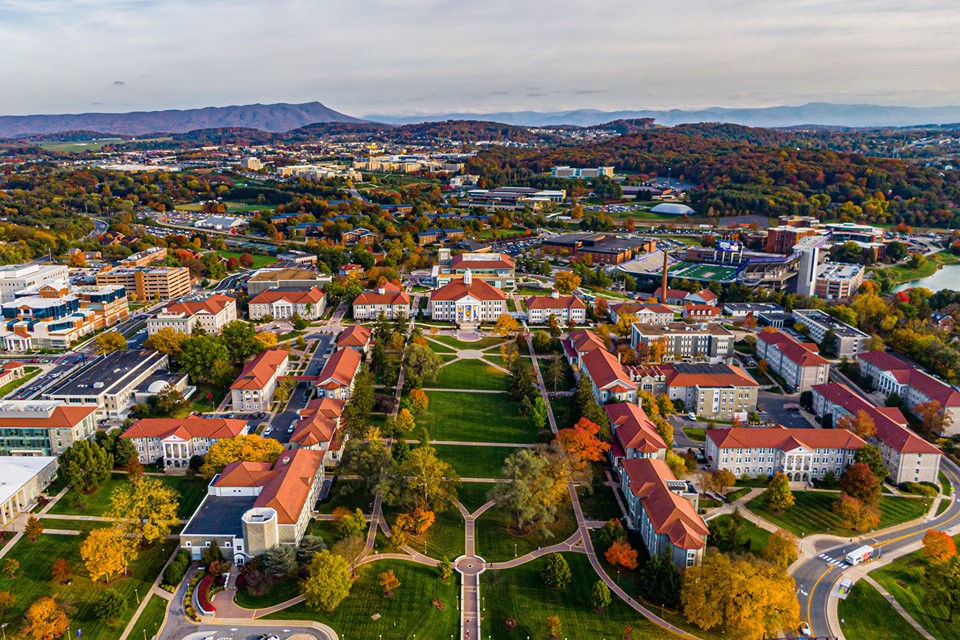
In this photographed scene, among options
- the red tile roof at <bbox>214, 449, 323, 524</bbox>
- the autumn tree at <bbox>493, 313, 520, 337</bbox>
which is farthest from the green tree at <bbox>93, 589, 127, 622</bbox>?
the autumn tree at <bbox>493, 313, 520, 337</bbox>

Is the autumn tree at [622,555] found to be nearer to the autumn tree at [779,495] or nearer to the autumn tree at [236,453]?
the autumn tree at [779,495]

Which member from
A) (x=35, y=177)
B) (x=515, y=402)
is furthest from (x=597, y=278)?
(x=35, y=177)

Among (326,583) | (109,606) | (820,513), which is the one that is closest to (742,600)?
(820,513)

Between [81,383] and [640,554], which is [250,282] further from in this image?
[640,554]

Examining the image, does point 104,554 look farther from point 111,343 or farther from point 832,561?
point 832,561

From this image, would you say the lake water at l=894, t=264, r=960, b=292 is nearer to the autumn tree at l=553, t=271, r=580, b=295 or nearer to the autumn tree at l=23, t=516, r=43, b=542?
the autumn tree at l=553, t=271, r=580, b=295
